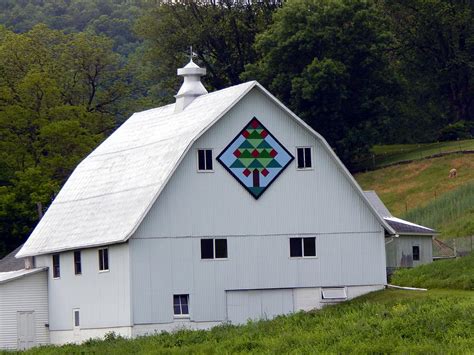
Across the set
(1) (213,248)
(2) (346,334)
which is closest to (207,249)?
(1) (213,248)

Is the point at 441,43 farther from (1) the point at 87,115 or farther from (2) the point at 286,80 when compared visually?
(1) the point at 87,115

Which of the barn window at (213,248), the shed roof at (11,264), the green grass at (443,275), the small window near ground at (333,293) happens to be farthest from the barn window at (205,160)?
the shed roof at (11,264)

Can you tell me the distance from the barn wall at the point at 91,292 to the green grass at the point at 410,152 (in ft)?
137

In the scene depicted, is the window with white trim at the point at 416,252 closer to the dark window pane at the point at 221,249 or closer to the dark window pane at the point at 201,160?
the dark window pane at the point at 221,249

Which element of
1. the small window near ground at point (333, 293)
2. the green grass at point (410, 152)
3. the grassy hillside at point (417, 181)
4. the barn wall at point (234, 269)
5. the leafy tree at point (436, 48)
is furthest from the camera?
the leafy tree at point (436, 48)

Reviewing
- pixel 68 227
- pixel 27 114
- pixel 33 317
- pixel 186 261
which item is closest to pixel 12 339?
pixel 33 317

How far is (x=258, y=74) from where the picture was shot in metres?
86.9

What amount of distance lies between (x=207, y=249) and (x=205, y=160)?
296 centimetres

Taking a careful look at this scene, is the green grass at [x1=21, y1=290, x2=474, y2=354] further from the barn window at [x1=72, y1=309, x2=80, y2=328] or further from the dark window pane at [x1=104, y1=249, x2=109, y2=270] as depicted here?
the barn window at [x1=72, y1=309, x2=80, y2=328]

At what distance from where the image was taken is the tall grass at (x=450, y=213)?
64.7m

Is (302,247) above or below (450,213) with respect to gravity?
below

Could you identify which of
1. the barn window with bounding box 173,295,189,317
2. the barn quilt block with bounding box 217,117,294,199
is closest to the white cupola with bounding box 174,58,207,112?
the barn quilt block with bounding box 217,117,294,199

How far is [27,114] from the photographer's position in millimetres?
75250

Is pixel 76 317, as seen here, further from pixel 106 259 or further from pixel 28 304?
pixel 106 259
